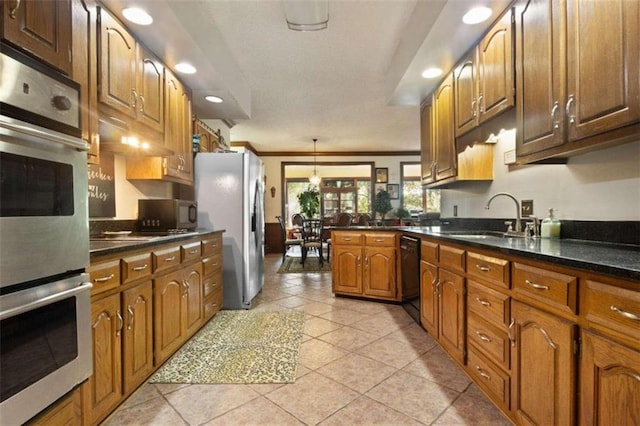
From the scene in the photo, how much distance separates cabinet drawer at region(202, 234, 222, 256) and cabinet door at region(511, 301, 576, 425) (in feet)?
7.60

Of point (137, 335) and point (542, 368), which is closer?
point (542, 368)

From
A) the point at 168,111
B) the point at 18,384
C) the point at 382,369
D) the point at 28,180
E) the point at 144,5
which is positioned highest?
the point at 144,5

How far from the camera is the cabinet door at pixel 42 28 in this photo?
3.43ft

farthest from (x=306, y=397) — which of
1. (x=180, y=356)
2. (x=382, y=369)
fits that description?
(x=180, y=356)

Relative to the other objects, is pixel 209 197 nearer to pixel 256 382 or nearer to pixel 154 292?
pixel 154 292

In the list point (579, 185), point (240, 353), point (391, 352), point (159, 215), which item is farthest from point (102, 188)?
point (579, 185)

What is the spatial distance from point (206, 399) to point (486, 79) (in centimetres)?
264

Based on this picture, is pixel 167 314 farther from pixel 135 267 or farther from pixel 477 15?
pixel 477 15

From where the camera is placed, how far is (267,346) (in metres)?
2.40

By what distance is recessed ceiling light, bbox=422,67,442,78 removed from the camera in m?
2.71

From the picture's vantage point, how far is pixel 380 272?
3.49 m

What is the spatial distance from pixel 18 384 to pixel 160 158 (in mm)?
1964

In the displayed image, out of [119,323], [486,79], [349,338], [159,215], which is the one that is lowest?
[349,338]

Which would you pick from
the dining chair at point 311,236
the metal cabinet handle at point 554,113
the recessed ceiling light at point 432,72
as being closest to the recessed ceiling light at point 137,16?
the recessed ceiling light at point 432,72
